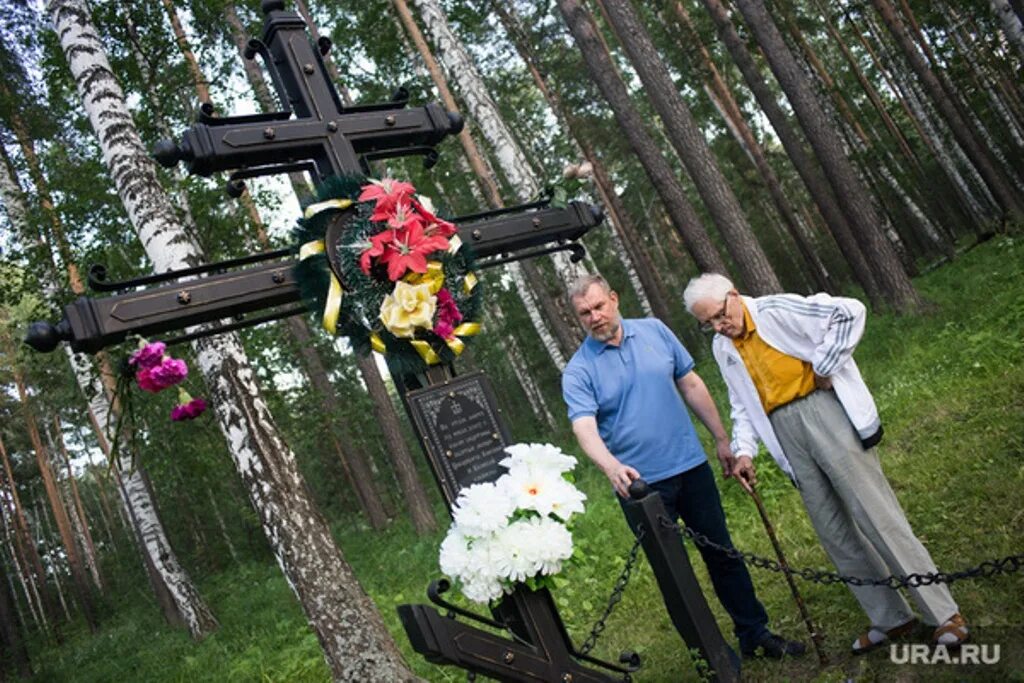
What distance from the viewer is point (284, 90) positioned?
382cm

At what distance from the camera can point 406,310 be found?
312cm

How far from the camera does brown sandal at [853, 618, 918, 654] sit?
3.52m

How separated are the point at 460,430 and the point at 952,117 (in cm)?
1777

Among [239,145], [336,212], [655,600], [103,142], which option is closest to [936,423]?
[655,600]

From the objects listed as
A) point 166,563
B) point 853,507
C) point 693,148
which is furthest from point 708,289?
point 166,563

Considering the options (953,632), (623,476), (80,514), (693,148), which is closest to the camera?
(953,632)

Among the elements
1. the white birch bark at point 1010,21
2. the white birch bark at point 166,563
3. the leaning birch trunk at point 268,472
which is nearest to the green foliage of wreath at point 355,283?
the leaning birch trunk at point 268,472

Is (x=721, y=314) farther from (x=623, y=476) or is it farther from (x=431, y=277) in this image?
(x=431, y=277)

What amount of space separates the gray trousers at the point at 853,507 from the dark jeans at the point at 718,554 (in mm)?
465

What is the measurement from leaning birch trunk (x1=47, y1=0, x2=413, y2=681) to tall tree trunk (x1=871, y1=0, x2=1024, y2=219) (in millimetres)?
15526

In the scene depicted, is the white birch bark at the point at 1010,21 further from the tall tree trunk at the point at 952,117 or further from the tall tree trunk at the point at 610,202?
the tall tree trunk at the point at 610,202

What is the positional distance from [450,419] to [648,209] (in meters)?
24.0

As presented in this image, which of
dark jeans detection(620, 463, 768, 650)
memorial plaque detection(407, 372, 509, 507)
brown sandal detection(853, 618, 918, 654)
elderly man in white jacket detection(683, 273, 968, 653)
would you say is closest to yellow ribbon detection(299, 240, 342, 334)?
memorial plaque detection(407, 372, 509, 507)

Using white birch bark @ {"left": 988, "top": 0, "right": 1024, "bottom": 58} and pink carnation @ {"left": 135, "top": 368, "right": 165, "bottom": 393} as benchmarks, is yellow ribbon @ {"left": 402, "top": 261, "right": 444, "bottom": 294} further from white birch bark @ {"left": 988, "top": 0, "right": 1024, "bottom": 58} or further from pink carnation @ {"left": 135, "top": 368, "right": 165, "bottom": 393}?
white birch bark @ {"left": 988, "top": 0, "right": 1024, "bottom": 58}
